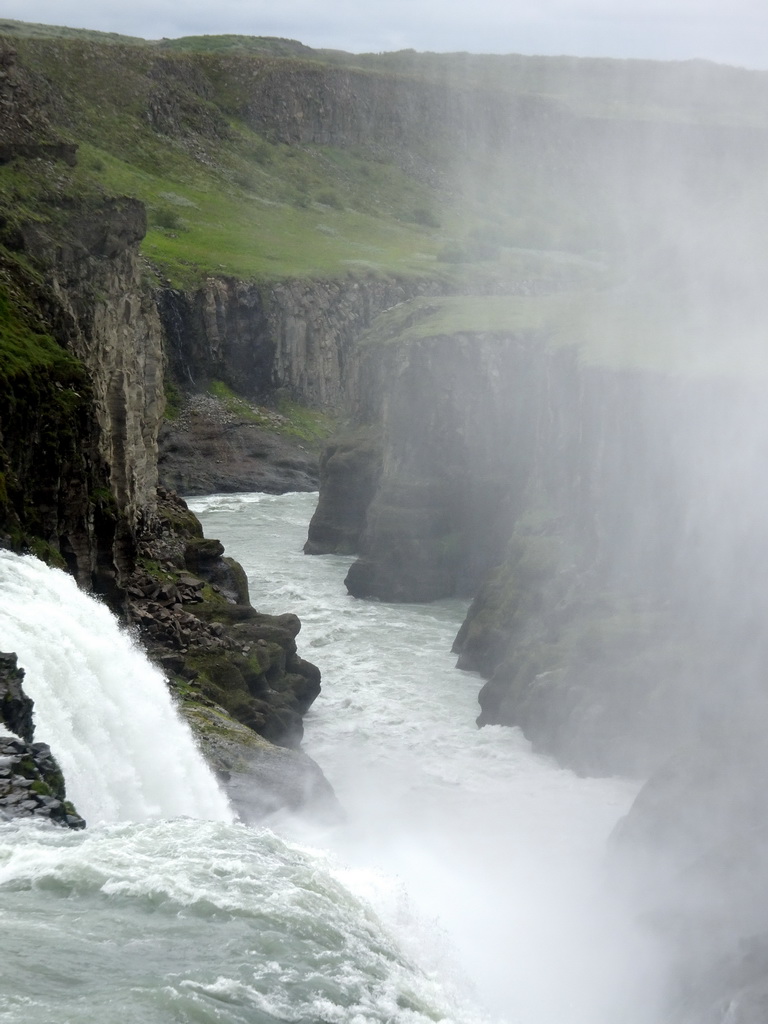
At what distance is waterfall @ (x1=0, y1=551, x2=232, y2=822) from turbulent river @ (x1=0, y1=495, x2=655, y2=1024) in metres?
0.06

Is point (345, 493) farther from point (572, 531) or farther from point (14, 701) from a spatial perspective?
point (14, 701)

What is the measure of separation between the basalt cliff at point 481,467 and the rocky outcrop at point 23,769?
280mm

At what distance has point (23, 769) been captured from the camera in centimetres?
1909

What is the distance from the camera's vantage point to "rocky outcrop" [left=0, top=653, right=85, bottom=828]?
60.1 feet

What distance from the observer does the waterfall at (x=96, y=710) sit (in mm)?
22781

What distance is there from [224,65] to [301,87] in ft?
28.8

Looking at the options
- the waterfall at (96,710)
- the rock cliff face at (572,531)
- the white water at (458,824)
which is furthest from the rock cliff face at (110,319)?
the rock cliff face at (572,531)

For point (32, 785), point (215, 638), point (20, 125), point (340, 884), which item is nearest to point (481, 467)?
point (215, 638)

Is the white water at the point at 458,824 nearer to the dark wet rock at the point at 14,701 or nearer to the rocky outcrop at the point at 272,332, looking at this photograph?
the dark wet rock at the point at 14,701

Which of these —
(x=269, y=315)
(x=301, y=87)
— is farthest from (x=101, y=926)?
(x=301, y=87)

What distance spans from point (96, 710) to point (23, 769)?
517 centimetres

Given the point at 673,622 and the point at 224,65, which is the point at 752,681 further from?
the point at 224,65

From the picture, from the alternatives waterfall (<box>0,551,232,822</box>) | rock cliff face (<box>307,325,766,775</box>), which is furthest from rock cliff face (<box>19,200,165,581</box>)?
rock cliff face (<box>307,325,766,775</box>)

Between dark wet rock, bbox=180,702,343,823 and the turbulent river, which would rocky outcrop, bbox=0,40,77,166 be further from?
dark wet rock, bbox=180,702,343,823
